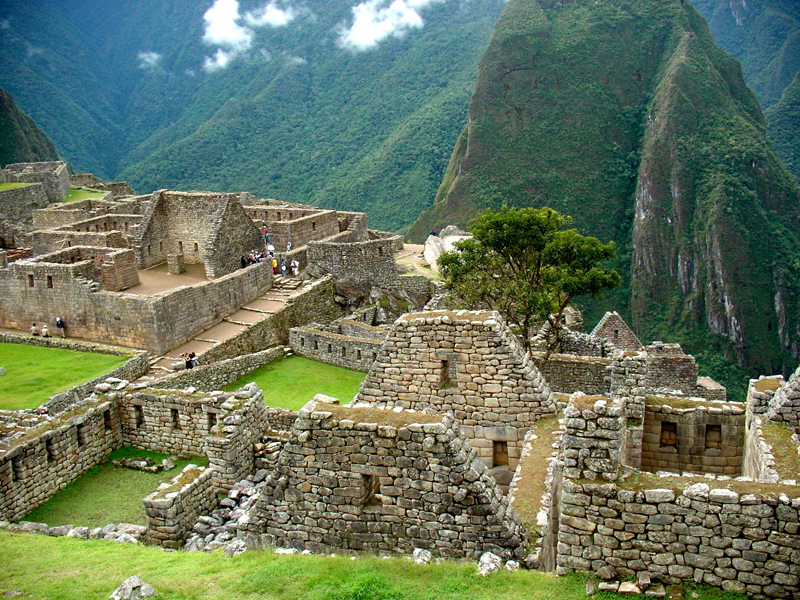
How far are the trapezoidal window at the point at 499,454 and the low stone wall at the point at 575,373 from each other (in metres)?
9.22

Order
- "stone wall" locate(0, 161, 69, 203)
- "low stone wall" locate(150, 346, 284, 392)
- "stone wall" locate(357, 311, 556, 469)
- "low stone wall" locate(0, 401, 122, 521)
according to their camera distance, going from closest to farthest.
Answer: "stone wall" locate(357, 311, 556, 469), "low stone wall" locate(0, 401, 122, 521), "low stone wall" locate(150, 346, 284, 392), "stone wall" locate(0, 161, 69, 203)

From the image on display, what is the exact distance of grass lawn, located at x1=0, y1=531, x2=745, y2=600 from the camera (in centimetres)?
551

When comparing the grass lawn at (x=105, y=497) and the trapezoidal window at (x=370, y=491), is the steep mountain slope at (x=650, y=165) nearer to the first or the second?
the grass lawn at (x=105, y=497)

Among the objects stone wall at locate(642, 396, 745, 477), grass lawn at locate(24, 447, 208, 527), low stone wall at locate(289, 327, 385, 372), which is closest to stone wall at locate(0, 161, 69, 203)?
low stone wall at locate(289, 327, 385, 372)

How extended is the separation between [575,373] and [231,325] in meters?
9.80

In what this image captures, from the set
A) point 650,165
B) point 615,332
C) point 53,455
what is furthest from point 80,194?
point 650,165

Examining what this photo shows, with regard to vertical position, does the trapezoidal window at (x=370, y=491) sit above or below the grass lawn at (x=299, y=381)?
above

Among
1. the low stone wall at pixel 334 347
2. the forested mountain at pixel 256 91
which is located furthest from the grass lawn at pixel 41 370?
the forested mountain at pixel 256 91

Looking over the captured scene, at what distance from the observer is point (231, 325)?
21.4 metres

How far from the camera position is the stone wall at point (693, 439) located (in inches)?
323

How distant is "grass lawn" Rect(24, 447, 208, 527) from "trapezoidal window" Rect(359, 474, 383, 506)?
189 inches

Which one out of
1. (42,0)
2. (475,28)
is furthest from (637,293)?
(42,0)

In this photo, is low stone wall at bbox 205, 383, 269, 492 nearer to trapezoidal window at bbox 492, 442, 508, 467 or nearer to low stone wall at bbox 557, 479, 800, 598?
trapezoidal window at bbox 492, 442, 508, 467

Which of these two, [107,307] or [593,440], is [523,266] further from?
[593,440]
